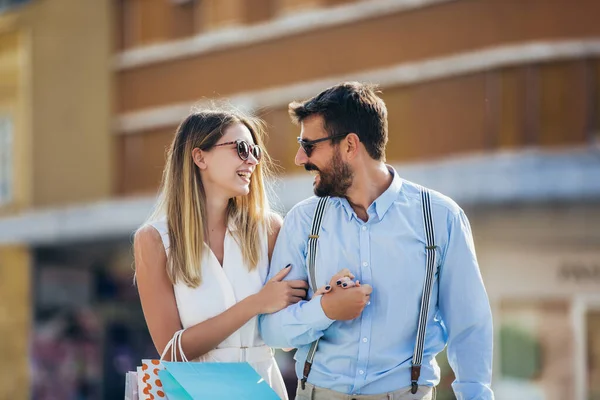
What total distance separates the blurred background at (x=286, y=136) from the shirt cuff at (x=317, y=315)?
11817 millimetres

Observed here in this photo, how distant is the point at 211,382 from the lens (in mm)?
4035

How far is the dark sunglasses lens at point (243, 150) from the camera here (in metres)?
4.63

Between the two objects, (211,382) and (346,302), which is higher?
(346,302)

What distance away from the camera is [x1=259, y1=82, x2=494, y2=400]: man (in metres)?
4.07

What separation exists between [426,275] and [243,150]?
3.01 ft

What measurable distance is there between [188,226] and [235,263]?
22cm

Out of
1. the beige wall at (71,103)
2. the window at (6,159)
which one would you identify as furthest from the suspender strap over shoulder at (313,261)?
the window at (6,159)

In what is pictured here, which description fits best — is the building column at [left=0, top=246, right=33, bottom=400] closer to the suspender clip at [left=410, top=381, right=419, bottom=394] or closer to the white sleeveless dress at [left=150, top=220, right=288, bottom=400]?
the white sleeveless dress at [left=150, top=220, right=288, bottom=400]

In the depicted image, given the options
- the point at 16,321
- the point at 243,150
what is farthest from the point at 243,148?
the point at 16,321

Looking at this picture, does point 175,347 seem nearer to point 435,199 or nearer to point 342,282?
point 342,282

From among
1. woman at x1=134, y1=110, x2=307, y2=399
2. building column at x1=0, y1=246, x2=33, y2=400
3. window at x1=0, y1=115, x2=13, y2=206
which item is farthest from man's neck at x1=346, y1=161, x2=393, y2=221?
window at x1=0, y1=115, x2=13, y2=206

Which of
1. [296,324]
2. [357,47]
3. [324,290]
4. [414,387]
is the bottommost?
[414,387]

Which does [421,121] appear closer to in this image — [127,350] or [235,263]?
[127,350]

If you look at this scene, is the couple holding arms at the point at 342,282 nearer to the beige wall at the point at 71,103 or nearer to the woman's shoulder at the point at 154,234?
the woman's shoulder at the point at 154,234
